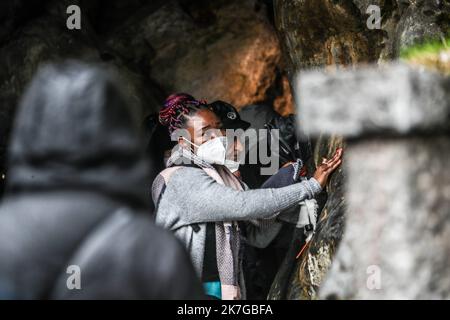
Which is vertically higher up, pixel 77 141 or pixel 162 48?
pixel 162 48

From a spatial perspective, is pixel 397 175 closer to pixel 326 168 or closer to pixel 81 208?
pixel 81 208

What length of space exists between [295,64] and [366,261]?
384cm

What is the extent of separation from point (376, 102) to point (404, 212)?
1.30ft

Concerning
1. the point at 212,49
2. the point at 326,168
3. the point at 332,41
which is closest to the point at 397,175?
the point at 326,168

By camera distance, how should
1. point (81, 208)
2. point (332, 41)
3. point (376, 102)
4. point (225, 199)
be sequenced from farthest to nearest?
point (332, 41)
point (225, 199)
point (376, 102)
point (81, 208)

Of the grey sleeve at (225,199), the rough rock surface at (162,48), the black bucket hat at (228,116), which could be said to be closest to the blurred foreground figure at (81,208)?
the grey sleeve at (225,199)

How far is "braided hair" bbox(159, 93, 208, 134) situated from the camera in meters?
4.92

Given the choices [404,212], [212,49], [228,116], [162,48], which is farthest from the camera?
[162,48]

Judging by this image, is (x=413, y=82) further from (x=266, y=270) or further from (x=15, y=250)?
(x=266, y=270)

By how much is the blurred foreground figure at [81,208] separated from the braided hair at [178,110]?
2.37 metres

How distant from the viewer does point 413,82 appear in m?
2.68

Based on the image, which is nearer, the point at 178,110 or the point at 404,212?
the point at 404,212

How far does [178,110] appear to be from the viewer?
16.2 ft

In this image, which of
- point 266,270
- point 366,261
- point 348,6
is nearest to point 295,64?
point 348,6
